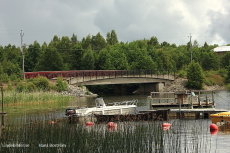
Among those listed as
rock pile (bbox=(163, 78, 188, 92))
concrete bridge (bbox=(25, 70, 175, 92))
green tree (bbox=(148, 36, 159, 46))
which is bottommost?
rock pile (bbox=(163, 78, 188, 92))

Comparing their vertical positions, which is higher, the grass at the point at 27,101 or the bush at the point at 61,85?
the bush at the point at 61,85

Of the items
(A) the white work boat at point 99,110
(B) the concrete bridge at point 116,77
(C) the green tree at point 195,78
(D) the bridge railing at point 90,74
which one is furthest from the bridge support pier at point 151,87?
(A) the white work boat at point 99,110

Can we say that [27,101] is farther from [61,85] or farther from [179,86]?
[179,86]

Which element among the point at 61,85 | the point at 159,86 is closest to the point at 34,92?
the point at 61,85

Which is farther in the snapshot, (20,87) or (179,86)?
(179,86)

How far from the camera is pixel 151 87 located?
110 m

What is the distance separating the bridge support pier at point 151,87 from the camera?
108 m

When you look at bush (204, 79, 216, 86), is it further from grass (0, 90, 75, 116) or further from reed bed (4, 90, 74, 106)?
grass (0, 90, 75, 116)

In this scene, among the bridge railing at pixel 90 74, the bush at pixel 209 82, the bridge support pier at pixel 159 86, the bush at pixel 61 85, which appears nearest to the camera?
the bush at pixel 61 85

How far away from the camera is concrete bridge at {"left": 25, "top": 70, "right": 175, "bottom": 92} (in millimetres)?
88562

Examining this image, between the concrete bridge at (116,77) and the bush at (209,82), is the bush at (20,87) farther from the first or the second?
the bush at (209,82)

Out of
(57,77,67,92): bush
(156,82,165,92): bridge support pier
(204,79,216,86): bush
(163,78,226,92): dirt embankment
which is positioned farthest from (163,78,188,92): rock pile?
(57,77,67,92): bush

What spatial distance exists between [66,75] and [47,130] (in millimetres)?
64656

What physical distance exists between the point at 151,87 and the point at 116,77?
1673cm
